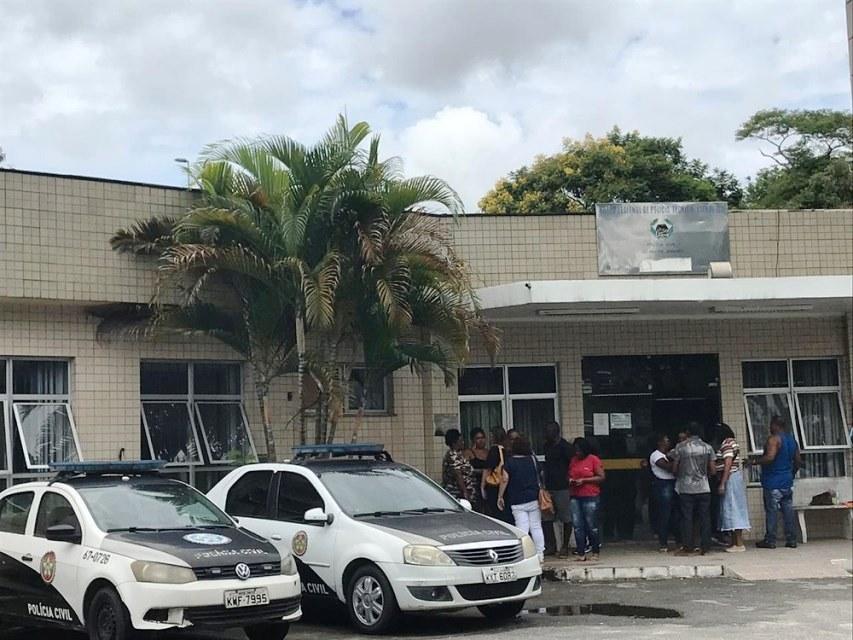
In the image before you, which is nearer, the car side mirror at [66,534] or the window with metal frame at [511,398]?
the car side mirror at [66,534]

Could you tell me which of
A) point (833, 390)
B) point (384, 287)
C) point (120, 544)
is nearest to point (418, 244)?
point (384, 287)

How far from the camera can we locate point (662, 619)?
1177 cm

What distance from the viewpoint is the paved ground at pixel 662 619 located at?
1089cm

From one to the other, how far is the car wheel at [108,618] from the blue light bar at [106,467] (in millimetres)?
1533

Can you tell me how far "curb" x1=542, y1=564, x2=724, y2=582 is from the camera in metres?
14.8

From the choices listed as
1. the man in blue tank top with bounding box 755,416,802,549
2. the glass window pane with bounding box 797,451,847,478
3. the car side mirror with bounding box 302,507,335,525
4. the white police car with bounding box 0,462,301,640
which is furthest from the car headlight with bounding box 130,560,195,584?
the glass window pane with bounding box 797,451,847,478

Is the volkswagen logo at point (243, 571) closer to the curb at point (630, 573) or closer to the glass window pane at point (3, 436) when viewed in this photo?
the curb at point (630, 573)

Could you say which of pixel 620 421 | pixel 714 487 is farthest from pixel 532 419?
pixel 714 487

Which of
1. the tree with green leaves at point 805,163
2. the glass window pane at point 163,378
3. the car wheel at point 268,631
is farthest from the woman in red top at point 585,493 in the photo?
the tree with green leaves at point 805,163

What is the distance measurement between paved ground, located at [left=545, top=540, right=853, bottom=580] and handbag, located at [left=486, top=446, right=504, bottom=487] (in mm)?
1217

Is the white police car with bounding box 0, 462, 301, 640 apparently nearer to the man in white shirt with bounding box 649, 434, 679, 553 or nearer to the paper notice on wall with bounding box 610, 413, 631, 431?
the man in white shirt with bounding box 649, 434, 679, 553

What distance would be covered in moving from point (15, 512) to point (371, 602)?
3293 millimetres

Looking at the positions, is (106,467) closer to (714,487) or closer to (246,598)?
(246,598)

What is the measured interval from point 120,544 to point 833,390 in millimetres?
12619
